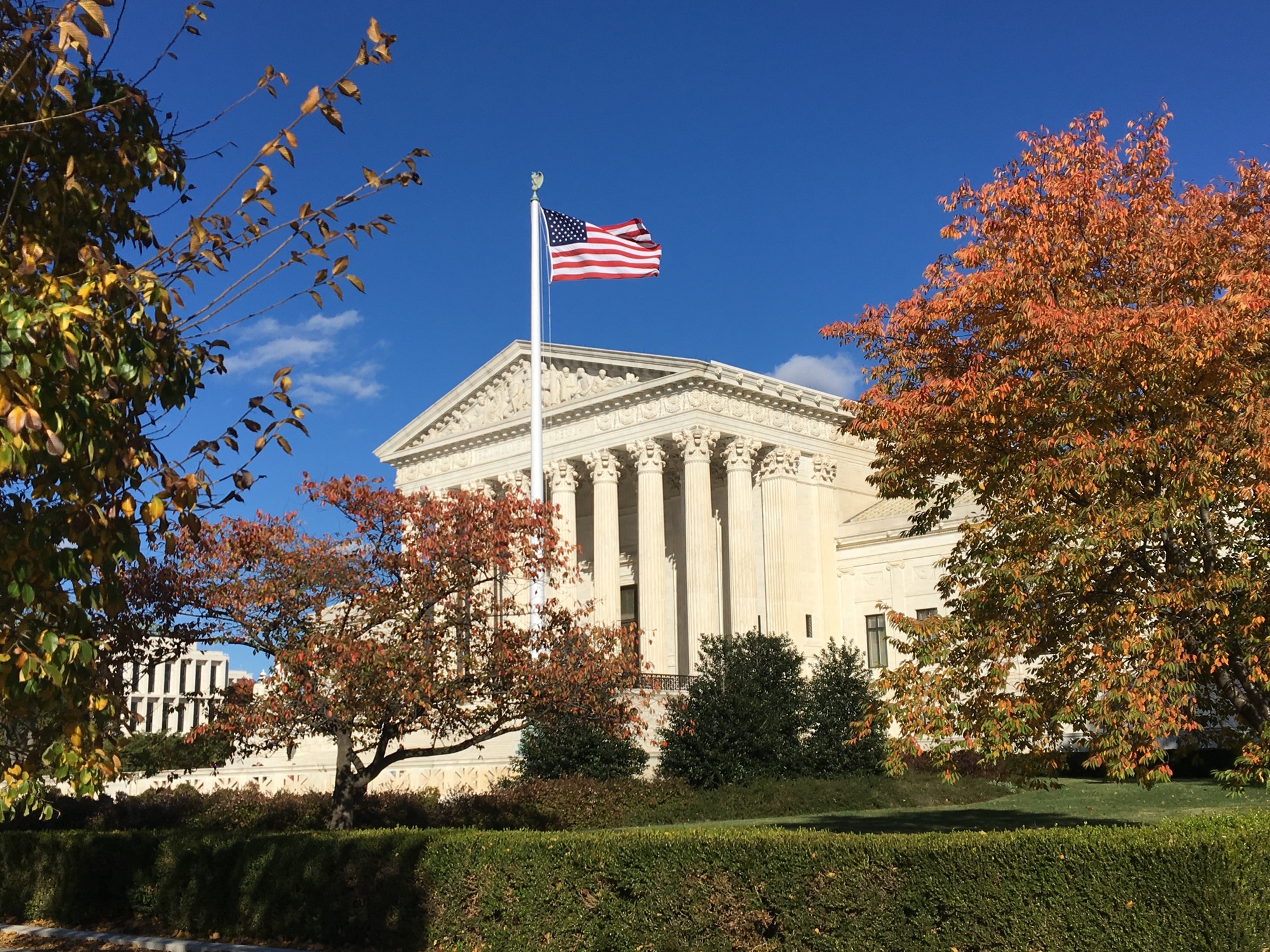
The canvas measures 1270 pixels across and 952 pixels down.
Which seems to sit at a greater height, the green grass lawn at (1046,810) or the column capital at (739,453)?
the column capital at (739,453)

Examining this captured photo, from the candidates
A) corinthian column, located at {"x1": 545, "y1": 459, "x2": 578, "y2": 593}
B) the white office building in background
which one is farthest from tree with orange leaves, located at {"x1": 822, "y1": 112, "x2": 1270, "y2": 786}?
the white office building in background

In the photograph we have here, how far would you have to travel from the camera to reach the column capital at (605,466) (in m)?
50.3

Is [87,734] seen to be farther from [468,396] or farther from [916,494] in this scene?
[468,396]

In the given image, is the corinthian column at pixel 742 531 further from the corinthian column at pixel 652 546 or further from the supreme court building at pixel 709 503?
the corinthian column at pixel 652 546

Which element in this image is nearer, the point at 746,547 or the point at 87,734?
the point at 87,734

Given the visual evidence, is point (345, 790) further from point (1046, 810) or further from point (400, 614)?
point (1046, 810)

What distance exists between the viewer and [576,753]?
110ft

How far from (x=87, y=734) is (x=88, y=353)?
261 centimetres

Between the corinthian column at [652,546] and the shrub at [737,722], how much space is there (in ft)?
36.1

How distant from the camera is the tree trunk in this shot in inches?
811

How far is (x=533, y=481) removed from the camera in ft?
103

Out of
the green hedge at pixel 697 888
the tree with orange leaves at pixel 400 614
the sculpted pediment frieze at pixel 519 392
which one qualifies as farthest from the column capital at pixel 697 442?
the green hedge at pixel 697 888

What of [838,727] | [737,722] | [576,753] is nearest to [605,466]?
[838,727]

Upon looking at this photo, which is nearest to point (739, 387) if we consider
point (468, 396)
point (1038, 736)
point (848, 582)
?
point (848, 582)
